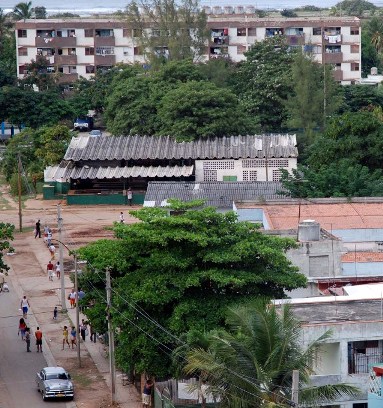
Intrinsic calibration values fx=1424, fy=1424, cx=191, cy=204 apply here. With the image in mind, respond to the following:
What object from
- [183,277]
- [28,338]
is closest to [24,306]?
[28,338]

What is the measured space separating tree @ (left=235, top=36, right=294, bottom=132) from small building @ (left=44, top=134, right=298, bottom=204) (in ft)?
38.2

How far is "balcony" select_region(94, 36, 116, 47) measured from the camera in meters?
127

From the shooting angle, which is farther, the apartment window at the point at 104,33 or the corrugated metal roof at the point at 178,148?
the apartment window at the point at 104,33

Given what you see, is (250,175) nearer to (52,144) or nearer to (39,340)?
(52,144)

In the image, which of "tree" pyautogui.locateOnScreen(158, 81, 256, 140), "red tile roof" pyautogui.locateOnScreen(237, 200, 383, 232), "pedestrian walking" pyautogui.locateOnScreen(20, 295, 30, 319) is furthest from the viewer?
"tree" pyautogui.locateOnScreen(158, 81, 256, 140)

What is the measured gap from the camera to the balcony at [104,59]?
12700 cm

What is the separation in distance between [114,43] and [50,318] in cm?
7270

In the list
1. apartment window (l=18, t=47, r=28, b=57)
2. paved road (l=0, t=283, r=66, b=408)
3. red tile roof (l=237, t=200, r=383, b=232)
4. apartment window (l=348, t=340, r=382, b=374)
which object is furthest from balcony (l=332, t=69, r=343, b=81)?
apartment window (l=348, t=340, r=382, b=374)

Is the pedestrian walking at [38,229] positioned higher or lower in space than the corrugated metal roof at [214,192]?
lower

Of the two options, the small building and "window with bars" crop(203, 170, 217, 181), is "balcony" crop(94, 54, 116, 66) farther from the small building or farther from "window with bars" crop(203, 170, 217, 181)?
"window with bars" crop(203, 170, 217, 181)

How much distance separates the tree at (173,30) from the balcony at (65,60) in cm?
1182

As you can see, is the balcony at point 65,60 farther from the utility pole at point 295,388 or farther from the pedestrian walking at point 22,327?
the utility pole at point 295,388

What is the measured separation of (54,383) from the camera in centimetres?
4488

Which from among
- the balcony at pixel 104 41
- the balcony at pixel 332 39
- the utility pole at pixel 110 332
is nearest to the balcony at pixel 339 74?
the balcony at pixel 332 39
